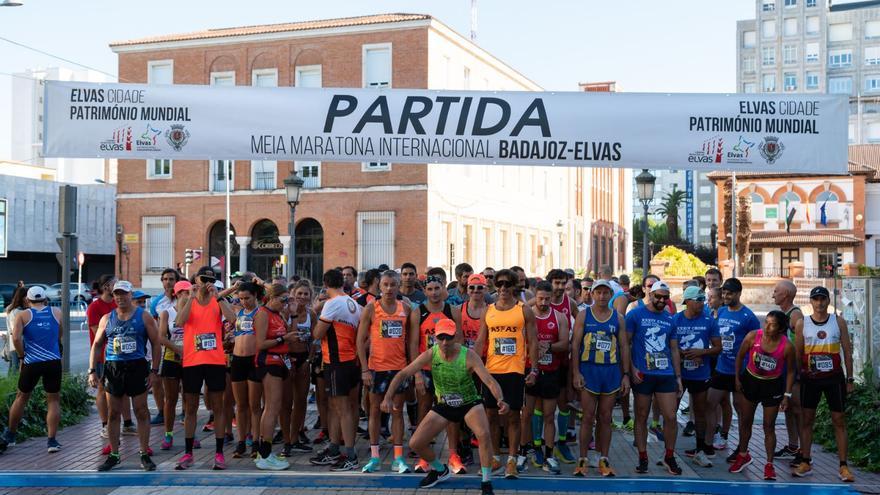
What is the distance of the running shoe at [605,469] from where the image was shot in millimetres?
8547

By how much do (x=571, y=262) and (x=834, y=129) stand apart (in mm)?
53641

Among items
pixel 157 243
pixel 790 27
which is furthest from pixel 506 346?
pixel 790 27

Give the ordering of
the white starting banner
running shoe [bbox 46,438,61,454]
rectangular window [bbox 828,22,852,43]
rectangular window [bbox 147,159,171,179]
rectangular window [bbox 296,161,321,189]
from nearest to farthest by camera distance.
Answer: running shoe [bbox 46,438,61,454]
the white starting banner
rectangular window [bbox 296,161,321,189]
rectangular window [bbox 147,159,171,179]
rectangular window [bbox 828,22,852,43]

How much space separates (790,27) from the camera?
99.4 meters

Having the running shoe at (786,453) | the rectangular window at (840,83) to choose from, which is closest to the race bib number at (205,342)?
the running shoe at (786,453)

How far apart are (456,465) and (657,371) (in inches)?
88.6

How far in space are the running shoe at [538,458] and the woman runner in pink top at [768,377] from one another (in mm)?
1946

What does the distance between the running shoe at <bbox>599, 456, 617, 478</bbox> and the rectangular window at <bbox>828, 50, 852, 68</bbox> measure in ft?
339

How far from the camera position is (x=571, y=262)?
209 ft

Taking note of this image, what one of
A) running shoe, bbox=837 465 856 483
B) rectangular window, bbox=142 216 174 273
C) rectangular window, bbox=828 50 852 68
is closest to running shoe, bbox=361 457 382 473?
running shoe, bbox=837 465 856 483

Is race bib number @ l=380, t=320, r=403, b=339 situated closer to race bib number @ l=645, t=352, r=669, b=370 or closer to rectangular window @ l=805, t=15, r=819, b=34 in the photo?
race bib number @ l=645, t=352, r=669, b=370

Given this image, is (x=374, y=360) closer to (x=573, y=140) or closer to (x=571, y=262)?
(x=573, y=140)

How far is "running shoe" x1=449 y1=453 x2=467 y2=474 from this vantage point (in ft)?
28.8

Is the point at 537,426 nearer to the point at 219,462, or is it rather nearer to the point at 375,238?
the point at 219,462
